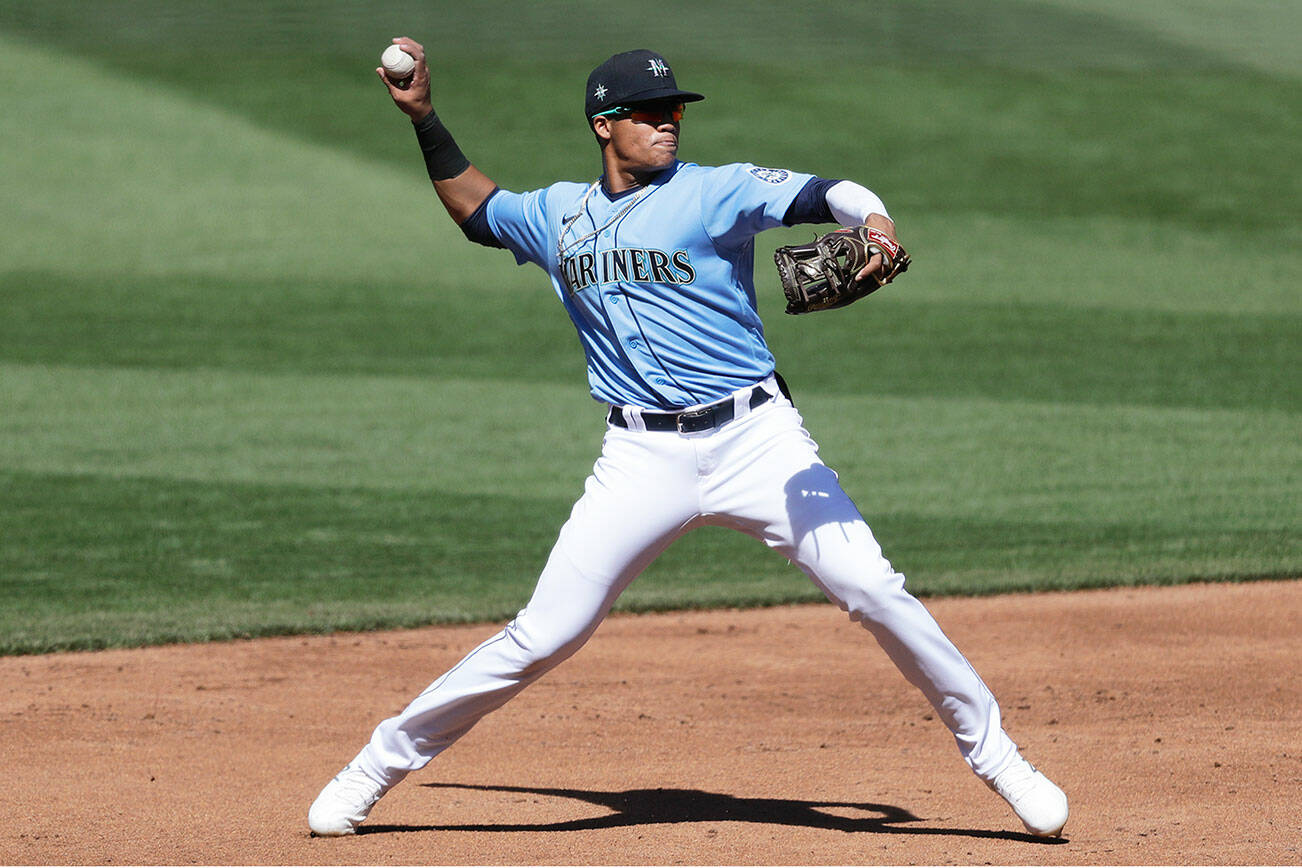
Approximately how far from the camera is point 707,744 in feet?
19.4

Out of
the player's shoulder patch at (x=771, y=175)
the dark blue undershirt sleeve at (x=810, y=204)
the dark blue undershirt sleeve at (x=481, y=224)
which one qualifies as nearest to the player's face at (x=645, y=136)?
the player's shoulder patch at (x=771, y=175)

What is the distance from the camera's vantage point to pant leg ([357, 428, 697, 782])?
14.7 feet

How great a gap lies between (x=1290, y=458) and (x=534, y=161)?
44.1 feet

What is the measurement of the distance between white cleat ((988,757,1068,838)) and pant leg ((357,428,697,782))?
3.68ft

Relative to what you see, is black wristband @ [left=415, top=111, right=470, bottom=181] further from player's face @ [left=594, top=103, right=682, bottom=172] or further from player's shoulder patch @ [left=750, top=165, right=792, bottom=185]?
player's shoulder patch @ [left=750, top=165, right=792, bottom=185]

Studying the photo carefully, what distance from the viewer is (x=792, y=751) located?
5789 millimetres

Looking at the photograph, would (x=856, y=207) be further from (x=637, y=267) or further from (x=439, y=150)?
(x=439, y=150)

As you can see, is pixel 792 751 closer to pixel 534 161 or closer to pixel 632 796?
pixel 632 796

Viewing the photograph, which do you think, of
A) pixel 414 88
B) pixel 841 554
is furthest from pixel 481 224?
pixel 841 554

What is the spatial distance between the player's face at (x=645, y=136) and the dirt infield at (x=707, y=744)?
1.92m

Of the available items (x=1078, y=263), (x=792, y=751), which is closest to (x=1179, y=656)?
(x=792, y=751)

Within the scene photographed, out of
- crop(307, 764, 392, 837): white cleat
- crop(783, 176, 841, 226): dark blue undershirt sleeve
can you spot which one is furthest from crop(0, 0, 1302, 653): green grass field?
crop(783, 176, 841, 226): dark blue undershirt sleeve

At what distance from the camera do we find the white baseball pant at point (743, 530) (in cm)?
445

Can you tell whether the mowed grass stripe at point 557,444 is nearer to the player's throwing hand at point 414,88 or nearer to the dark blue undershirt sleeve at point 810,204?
the player's throwing hand at point 414,88
